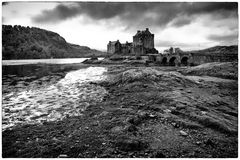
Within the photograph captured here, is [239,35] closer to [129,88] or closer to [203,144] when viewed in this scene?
[203,144]

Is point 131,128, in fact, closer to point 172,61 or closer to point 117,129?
point 117,129

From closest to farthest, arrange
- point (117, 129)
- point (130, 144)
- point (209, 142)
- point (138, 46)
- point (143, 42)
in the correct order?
point (130, 144) → point (209, 142) → point (117, 129) → point (138, 46) → point (143, 42)

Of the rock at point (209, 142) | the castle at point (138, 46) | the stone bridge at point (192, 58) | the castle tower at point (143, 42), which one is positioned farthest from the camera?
the castle at point (138, 46)

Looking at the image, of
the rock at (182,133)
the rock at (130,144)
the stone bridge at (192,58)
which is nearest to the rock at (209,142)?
the rock at (182,133)

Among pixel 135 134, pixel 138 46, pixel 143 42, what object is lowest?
pixel 135 134

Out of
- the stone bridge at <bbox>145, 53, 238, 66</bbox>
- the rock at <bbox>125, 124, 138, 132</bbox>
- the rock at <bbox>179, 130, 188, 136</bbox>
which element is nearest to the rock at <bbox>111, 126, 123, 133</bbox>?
the rock at <bbox>125, 124, 138, 132</bbox>

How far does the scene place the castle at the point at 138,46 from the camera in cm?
9544

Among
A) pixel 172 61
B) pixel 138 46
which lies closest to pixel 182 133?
pixel 172 61

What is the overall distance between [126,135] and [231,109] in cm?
741

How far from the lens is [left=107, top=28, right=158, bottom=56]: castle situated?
95.4 m

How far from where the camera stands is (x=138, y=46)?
9475 centimetres

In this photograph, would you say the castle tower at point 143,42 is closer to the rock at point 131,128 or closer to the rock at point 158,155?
the rock at point 131,128

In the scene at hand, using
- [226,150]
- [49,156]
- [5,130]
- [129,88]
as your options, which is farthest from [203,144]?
[129,88]

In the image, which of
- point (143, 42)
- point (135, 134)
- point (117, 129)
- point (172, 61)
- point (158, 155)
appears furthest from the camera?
point (143, 42)
